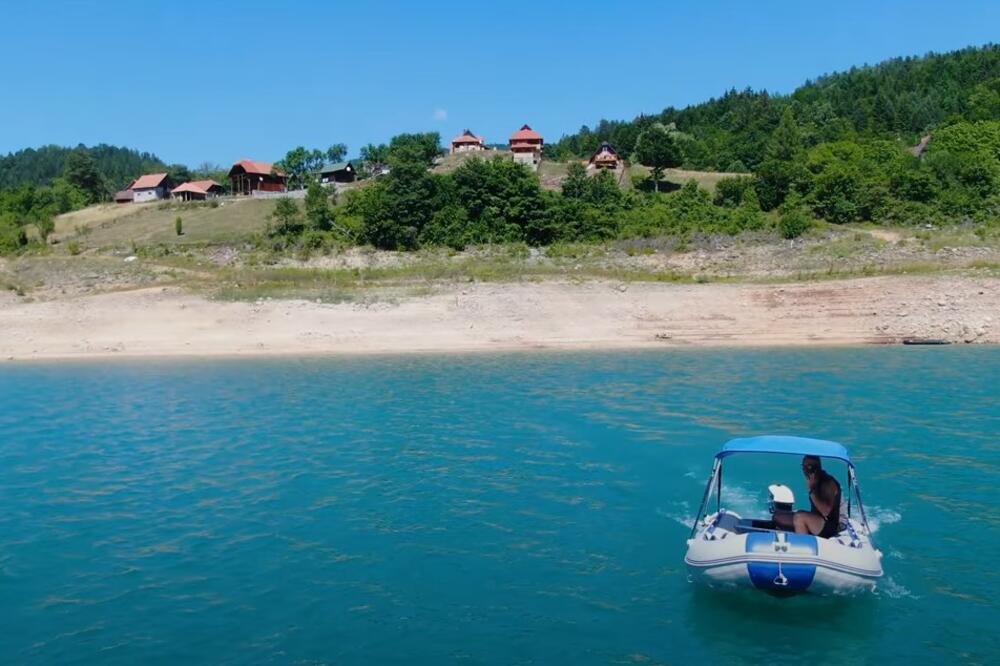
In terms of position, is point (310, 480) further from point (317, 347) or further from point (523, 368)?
point (317, 347)

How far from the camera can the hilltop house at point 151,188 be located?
4131 inches

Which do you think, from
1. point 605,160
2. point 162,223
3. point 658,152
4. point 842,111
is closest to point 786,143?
point 658,152

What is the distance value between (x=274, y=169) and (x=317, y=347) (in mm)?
76958

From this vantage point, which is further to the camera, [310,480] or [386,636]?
[310,480]

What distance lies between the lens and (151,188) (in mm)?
104938

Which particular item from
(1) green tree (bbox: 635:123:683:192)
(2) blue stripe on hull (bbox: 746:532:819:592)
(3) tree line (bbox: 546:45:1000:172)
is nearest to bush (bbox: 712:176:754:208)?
(1) green tree (bbox: 635:123:683:192)

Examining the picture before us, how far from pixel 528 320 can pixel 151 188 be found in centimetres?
8090

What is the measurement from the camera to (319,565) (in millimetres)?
13438

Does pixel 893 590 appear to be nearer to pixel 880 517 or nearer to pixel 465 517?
pixel 880 517

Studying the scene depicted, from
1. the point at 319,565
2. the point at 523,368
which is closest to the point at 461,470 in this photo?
the point at 319,565

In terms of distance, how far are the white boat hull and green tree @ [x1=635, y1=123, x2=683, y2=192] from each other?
6765cm

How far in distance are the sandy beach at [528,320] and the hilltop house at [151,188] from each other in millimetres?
66693

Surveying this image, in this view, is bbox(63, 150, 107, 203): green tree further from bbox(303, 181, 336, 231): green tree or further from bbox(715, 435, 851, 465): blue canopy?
bbox(715, 435, 851, 465): blue canopy

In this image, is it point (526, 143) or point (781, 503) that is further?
point (526, 143)
